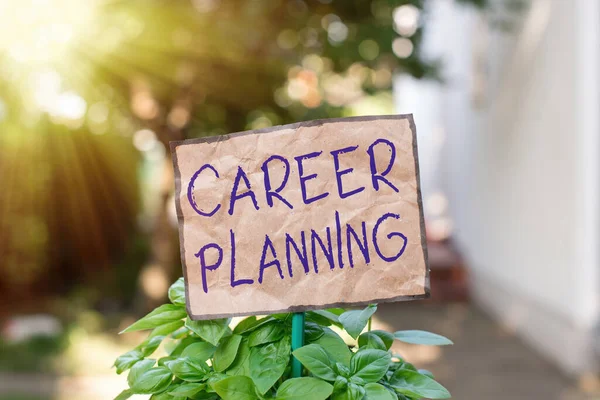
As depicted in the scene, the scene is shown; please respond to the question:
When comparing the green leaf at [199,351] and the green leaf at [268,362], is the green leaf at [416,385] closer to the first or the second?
the green leaf at [268,362]

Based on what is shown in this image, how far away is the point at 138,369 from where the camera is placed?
1.27 metres

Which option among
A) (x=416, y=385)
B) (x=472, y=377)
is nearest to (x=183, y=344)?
(x=416, y=385)

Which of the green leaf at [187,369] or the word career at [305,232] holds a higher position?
the word career at [305,232]

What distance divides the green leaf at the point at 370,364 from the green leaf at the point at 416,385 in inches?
2.4

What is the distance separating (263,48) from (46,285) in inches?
194

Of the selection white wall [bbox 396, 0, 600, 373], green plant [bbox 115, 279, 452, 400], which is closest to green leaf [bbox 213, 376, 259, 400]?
green plant [bbox 115, 279, 452, 400]

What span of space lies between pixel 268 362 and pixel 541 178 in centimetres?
552

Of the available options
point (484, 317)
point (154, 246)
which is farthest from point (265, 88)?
point (484, 317)

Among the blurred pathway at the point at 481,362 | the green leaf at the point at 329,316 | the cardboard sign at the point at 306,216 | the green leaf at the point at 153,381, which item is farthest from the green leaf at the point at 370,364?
the blurred pathway at the point at 481,362

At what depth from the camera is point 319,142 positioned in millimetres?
1302

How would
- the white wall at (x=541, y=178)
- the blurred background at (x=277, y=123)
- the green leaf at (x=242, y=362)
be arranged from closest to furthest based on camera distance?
1. the green leaf at (x=242, y=362)
2. the white wall at (x=541, y=178)
3. the blurred background at (x=277, y=123)

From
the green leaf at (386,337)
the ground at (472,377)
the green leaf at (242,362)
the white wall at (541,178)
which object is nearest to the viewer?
the green leaf at (242,362)

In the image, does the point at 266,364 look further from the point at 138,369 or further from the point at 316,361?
the point at 138,369

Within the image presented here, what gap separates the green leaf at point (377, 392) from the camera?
1.18 m
